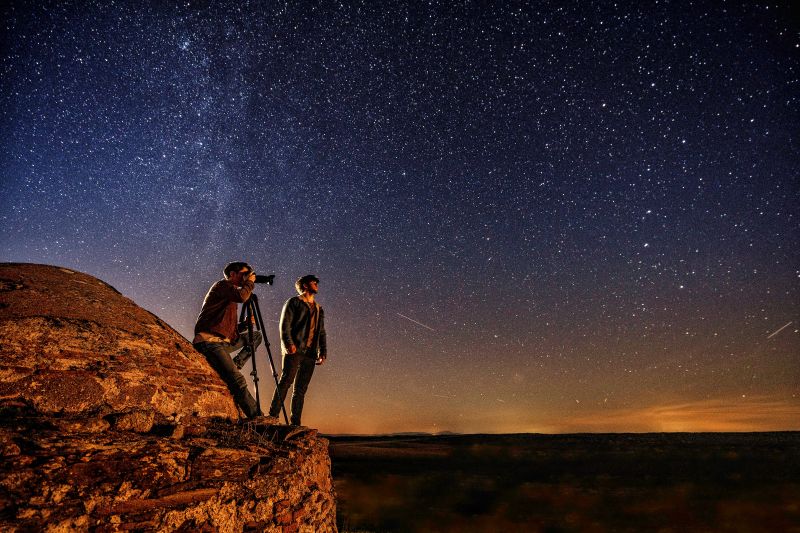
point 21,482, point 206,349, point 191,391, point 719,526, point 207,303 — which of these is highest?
point 207,303

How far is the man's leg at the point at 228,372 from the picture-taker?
15.8 ft

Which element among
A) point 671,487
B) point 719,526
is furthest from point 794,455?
point 719,526

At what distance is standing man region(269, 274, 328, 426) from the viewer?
5645 mm

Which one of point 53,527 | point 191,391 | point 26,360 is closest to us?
point 53,527

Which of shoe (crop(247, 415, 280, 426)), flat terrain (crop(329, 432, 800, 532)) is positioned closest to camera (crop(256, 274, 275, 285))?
shoe (crop(247, 415, 280, 426))

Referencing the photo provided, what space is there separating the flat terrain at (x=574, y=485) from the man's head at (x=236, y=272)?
Result: 7.82 metres

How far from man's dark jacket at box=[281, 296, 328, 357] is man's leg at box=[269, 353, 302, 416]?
0.12 meters

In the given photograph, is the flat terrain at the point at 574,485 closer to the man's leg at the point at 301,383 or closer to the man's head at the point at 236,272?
the man's leg at the point at 301,383

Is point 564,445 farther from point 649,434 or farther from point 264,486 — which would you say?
point 264,486

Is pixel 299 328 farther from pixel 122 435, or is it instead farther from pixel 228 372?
pixel 122 435

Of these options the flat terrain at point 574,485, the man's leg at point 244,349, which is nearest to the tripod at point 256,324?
the man's leg at point 244,349

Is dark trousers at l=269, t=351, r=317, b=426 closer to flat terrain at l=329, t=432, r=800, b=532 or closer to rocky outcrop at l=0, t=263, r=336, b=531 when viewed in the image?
rocky outcrop at l=0, t=263, r=336, b=531

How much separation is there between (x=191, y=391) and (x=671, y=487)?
19947 millimetres

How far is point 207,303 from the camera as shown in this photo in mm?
4871
